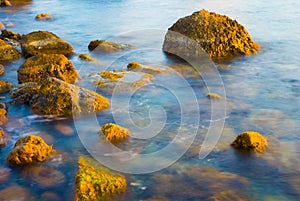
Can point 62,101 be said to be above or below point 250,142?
above

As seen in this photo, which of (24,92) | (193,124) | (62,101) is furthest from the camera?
(24,92)

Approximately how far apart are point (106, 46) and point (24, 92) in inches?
346

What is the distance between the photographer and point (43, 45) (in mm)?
20453

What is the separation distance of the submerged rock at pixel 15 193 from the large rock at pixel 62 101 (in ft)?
14.0

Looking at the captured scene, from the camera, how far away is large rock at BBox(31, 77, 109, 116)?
42.0 ft

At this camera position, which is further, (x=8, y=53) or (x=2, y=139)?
(x=8, y=53)

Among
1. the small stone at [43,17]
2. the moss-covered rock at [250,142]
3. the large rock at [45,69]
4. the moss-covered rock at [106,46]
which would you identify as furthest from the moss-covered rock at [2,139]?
the small stone at [43,17]

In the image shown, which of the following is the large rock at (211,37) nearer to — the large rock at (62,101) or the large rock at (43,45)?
the large rock at (43,45)

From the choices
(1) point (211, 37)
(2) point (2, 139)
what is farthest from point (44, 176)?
(1) point (211, 37)

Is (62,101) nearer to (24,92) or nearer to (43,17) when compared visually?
(24,92)

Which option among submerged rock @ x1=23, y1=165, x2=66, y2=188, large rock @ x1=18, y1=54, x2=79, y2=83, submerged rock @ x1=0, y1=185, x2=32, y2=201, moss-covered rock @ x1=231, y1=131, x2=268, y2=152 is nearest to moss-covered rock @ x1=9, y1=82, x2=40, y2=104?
large rock @ x1=18, y1=54, x2=79, y2=83

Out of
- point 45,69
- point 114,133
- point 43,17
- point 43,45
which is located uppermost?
point 43,17

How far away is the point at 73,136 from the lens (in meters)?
11.5

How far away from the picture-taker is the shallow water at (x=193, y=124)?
9.01m
